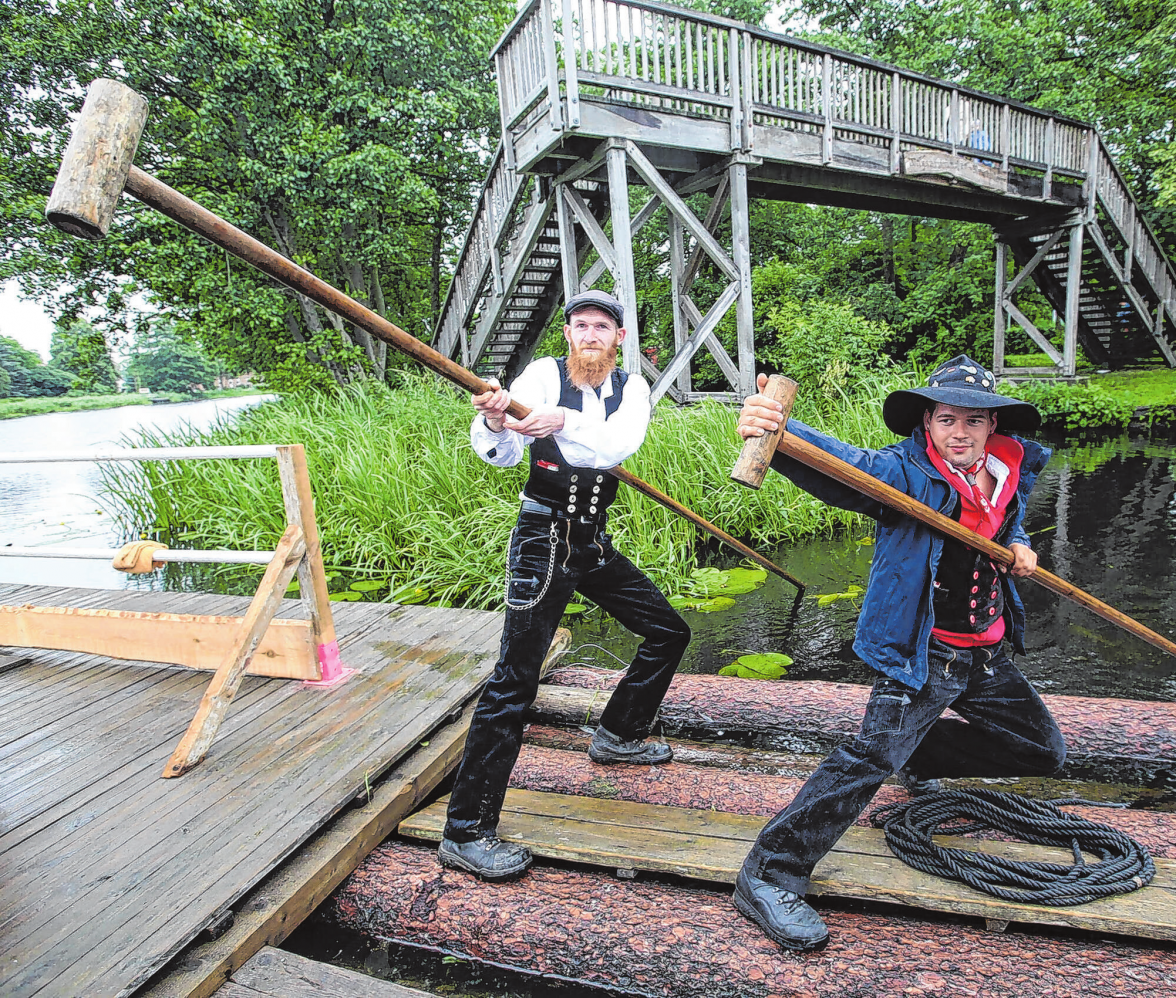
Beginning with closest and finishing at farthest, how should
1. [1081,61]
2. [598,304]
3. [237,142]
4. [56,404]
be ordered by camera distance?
[598,304]
[237,142]
[1081,61]
[56,404]

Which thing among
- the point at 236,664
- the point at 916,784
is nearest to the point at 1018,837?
the point at 916,784

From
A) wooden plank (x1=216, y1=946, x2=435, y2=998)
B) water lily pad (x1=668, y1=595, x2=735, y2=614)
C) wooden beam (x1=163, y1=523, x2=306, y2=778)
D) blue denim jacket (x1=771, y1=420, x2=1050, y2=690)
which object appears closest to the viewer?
wooden plank (x1=216, y1=946, x2=435, y2=998)

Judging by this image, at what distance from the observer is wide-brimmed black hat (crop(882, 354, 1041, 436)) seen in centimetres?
193

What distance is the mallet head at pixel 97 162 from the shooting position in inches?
61.9

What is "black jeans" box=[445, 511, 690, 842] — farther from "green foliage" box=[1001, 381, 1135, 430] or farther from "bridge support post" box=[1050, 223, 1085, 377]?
"bridge support post" box=[1050, 223, 1085, 377]

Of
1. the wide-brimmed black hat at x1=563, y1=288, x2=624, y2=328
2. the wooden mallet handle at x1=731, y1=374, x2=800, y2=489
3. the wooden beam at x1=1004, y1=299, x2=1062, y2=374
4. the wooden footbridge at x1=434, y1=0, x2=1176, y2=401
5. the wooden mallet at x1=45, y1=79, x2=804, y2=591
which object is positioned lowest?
the wooden mallet handle at x1=731, y1=374, x2=800, y2=489

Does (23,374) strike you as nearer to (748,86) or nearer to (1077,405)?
(748,86)

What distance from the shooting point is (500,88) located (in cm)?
854

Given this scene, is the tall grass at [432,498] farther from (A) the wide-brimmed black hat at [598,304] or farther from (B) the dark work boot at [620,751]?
(A) the wide-brimmed black hat at [598,304]

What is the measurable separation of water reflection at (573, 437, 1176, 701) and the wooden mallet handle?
2.67 meters

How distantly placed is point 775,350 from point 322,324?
934cm

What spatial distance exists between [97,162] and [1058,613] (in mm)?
5562

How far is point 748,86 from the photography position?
838 centimetres

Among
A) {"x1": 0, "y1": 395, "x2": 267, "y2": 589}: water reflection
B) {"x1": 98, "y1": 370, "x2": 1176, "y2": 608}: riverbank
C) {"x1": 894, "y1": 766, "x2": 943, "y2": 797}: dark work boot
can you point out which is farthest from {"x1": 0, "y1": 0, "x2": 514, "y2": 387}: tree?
{"x1": 894, "y1": 766, "x2": 943, "y2": 797}: dark work boot
